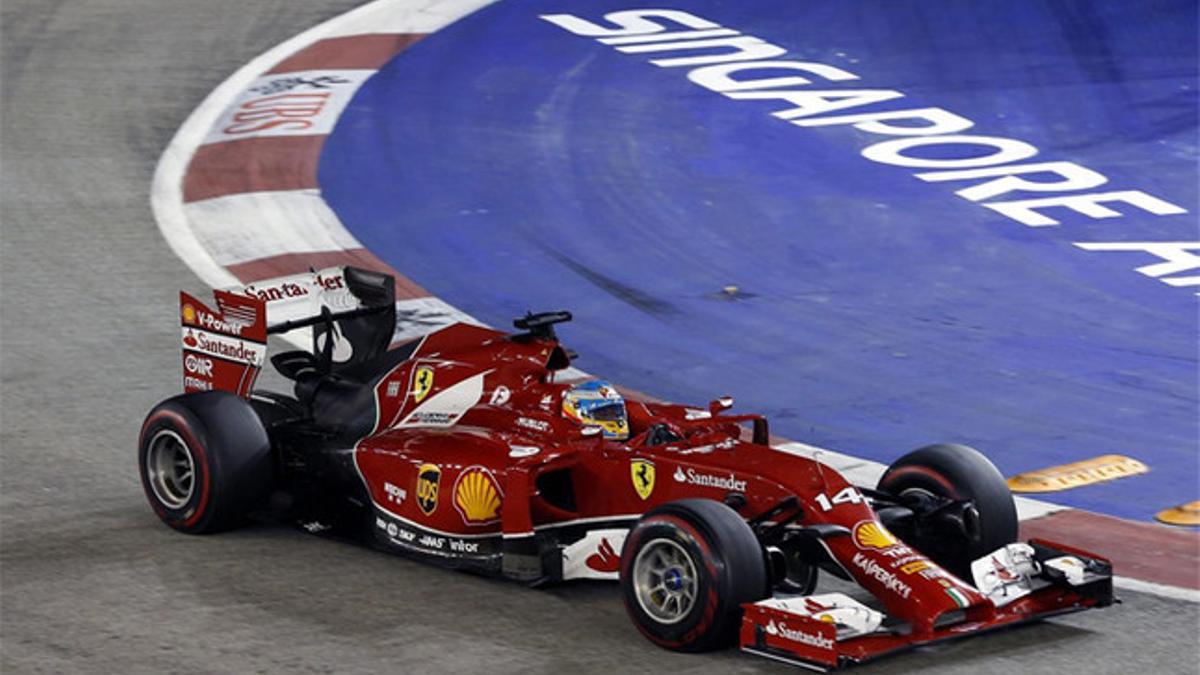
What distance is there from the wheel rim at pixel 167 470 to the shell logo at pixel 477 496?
4.74ft

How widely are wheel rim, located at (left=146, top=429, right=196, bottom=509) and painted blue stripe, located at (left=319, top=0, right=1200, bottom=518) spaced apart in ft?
10.6

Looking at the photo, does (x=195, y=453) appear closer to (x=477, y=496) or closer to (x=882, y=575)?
(x=477, y=496)

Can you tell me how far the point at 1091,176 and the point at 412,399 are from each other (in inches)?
320

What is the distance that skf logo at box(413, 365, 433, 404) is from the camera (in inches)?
355

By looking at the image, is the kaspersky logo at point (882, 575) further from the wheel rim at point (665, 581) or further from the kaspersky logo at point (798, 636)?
the wheel rim at point (665, 581)

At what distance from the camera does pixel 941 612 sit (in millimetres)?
7254

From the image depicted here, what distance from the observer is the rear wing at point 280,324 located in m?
9.47

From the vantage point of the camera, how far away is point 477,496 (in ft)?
27.3

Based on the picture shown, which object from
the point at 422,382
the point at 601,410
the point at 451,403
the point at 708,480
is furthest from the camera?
the point at 422,382

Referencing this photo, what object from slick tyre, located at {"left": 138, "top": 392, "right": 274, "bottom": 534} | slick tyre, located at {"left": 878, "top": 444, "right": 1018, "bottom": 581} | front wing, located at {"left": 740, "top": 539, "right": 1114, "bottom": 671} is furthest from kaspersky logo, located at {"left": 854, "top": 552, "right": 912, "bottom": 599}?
slick tyre, located at {"left": 138, "top": 392, "right": 274, "bottom": 534}

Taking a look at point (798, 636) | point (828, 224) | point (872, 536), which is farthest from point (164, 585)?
point (828, 224)

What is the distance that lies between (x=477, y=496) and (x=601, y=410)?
623mm

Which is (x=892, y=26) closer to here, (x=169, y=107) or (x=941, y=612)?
(x=169, y=107)

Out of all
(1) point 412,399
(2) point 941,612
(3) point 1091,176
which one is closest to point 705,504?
(2) point 941,612
